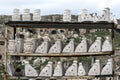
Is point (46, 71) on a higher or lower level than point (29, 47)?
lower

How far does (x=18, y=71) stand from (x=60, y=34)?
207 feet

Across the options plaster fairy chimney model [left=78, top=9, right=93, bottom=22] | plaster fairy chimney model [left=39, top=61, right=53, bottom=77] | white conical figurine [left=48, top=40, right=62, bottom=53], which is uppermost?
plaster fairy chimney model [left=78, top=9, right=93, bottom=22]

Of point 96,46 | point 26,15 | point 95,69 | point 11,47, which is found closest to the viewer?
point 95,69

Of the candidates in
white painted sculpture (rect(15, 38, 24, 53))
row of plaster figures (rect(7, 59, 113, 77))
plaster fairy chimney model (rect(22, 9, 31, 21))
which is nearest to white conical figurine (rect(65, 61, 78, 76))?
row of plaster figures (rect(7, 59, 113, 77))

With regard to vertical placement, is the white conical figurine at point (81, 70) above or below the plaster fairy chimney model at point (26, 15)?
below

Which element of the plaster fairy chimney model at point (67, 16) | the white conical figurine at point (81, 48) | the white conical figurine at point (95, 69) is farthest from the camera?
the plaster fairy chimney model at point (67, 16)

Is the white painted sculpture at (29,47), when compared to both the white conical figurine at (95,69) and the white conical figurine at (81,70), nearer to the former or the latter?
the white conical figurine at (81,70)

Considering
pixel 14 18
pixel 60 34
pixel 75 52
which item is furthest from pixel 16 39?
pixel 60 34

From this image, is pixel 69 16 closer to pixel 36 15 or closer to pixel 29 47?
pixel 36 15

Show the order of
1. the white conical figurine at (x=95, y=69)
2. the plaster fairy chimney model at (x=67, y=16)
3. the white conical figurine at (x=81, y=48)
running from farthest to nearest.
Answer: the plaster fairy chimney model at (x=67, y=16) → the white conical figurine at (x=81, y=48) → the white conical figurine at (x=95, y=69)

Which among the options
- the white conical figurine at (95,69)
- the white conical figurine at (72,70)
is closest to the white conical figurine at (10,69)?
the white conical figurine at (72,70)

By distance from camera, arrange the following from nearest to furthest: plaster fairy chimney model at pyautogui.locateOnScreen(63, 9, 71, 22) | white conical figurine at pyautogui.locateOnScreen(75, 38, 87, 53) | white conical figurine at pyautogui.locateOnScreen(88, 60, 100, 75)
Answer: white conical figurine at pyautogui.locateOnScreen(88, 60, 100, 75) < white conical figurine at pyautogui.locateOnScreen(75, 38, 87, 53) < plaster fairy chimney model at pyautogui.locateOnScreen(63, 9, 71, 22)

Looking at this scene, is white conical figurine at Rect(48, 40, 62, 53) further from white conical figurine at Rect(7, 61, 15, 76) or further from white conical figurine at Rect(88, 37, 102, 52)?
white conical figurine at Rect(7, 61, 15, 76)

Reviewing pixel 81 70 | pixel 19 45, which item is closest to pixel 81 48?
pixel 81 70
